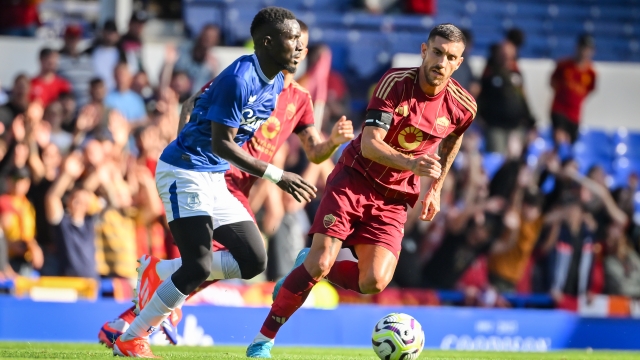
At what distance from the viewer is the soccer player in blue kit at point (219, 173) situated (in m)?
6.49

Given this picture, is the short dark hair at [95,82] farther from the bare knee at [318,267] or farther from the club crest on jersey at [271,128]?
the bare knee at [318,267]

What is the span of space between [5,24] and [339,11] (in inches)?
230

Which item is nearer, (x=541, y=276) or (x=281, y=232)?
(x=281, y=232)

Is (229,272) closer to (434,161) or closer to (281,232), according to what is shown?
(434,161)

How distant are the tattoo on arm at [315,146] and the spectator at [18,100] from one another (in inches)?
199

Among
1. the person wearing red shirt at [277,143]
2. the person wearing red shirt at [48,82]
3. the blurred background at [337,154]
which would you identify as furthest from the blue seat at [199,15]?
the person wearing red shirt at [277,143]

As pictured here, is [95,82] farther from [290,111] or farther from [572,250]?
[572,250]

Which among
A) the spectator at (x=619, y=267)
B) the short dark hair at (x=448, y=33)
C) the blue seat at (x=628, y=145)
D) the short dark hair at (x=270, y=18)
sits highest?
the short dark hair at (x=270, y=18)

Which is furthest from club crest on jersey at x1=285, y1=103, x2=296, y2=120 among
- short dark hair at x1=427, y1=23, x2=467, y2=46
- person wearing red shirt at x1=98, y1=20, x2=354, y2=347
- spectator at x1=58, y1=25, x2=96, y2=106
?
spectator at x1=58, y1=25, x2=96, y2=106

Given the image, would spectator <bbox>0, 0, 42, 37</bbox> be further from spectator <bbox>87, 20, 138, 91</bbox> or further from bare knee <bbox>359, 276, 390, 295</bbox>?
bare knee <bbox>359, 276, 390, 295</bbox>

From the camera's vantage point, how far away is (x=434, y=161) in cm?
665

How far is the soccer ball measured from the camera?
23.4ft

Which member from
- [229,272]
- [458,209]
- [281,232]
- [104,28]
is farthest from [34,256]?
[458,209]

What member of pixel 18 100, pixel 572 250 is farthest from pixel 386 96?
pixel 572 250
